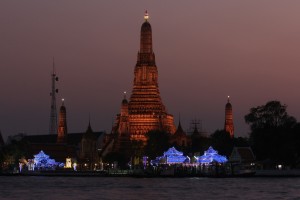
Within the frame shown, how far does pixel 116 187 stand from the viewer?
9138cm

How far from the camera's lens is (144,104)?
15450cm

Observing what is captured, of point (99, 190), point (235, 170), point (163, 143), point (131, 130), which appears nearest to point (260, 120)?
point (235, 170)

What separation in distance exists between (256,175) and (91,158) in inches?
1665

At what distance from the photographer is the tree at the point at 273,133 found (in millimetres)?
114250

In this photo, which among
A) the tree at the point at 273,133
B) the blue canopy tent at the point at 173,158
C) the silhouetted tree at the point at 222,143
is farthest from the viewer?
the silhouetted tree at the point at 222,143

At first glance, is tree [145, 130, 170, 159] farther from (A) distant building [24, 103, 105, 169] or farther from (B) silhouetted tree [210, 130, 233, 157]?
(A) distant building [24, 103, 105, 169]

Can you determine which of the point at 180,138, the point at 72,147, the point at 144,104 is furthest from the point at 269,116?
the point at 72,147

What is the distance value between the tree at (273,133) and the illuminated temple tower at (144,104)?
2561 centimetres

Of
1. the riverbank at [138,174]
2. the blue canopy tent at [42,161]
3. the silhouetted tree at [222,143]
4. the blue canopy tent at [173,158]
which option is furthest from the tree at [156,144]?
the blue canopy tent at [42,161]

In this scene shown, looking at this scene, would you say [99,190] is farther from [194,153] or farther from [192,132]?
[192,132]

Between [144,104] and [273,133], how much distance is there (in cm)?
4299

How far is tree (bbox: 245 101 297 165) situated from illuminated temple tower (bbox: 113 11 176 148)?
25.6 meters

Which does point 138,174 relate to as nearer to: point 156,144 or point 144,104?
point 156,144

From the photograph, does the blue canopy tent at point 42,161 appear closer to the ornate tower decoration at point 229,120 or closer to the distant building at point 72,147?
the distant building at point 72,147
